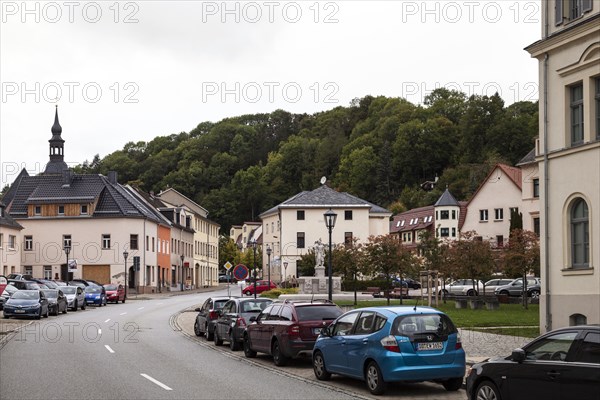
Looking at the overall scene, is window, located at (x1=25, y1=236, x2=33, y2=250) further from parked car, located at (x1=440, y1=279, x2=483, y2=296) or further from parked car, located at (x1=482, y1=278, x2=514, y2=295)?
parked car, located at (x1=482, y1=278, x2=514, y2=295)

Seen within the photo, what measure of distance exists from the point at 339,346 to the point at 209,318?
1254 cm

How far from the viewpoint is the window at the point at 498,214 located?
83.3 meters

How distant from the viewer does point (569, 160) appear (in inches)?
956

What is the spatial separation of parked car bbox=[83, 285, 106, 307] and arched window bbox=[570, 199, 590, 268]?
35.9m

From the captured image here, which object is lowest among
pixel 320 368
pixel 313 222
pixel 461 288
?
pixel 461 288

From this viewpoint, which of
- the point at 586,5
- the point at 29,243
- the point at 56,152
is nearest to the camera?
the point at 586,5

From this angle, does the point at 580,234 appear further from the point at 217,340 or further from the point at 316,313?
the point at 217,340

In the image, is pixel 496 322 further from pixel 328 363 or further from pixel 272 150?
pixel 272 150

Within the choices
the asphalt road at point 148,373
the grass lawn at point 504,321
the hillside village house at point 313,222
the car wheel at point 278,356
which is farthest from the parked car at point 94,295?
the hillside village house at point 313,222

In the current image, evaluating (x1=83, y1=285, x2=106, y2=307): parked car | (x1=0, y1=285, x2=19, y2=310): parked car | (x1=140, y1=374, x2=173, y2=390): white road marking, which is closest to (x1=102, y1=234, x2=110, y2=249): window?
(x1=83, y1=285, x2=106, y2=307): parked car

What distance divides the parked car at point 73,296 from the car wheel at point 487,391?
38430 millimetres

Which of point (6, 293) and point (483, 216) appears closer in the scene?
point (6, 293)

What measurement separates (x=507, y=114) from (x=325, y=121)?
124 feet

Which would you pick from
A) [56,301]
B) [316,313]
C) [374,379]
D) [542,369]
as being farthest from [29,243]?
[542,369]
